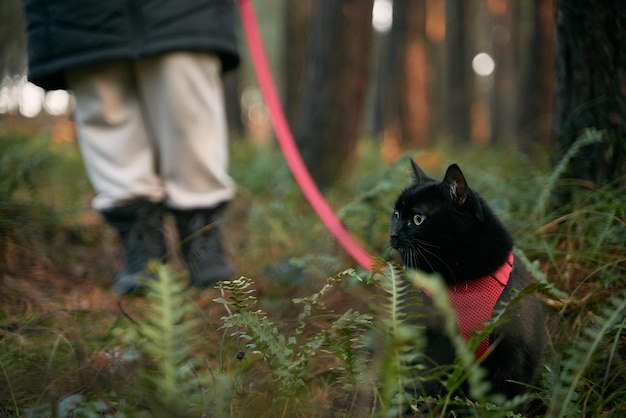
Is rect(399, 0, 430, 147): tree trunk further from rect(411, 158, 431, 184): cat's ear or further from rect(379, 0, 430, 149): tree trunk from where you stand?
rect(411, 158, 431, 184): cat's ear

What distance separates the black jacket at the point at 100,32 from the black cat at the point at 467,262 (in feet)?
5.00

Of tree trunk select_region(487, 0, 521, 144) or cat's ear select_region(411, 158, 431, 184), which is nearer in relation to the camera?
cat's ear select_region(411, 158, 431, 184)

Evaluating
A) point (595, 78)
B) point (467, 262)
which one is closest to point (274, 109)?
point (595, 78)

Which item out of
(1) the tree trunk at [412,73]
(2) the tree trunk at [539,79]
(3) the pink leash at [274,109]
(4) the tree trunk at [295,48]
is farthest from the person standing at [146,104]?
(1) the tree trunk at [412,73]

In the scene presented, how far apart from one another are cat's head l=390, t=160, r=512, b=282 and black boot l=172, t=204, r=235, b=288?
49.3 inches

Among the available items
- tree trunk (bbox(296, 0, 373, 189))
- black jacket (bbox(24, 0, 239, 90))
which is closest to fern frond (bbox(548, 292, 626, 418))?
black jacket (bbox(24, 0, 239, 90))

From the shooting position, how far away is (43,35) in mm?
2705

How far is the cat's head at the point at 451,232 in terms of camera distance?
71.6 inches

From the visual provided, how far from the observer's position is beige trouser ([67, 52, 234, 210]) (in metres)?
2.84

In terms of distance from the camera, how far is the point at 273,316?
2436 millimetres

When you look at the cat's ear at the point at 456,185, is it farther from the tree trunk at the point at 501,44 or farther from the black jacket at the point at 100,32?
the tree trunk at the point at 501,44

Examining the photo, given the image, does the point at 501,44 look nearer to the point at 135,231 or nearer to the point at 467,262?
the point at 135,231

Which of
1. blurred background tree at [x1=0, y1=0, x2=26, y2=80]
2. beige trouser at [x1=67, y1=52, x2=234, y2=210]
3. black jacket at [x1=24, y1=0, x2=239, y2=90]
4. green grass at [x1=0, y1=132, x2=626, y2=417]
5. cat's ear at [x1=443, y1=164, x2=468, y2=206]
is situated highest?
blurred background tree at [x1=0, y1=0, x2=26, y2=80]

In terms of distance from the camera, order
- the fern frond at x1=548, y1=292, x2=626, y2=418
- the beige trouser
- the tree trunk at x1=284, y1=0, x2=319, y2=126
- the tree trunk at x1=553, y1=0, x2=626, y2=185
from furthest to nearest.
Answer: the tree trunk at x1=284, y1=0, x2=319, y2=126
the beige trouser
the tree trunk at x1=553, y1=0, x2=626, y2=185
the fern frond at x1=548, y1=292, x2=626, y2=418
